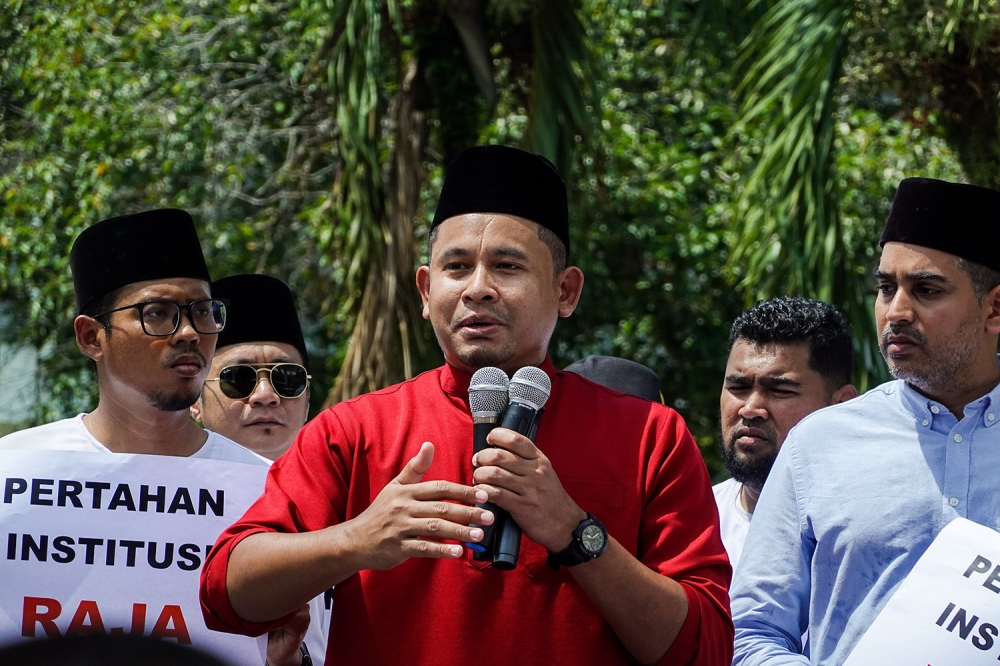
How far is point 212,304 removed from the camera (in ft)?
13.1

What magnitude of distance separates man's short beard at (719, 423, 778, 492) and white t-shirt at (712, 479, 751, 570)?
130 millimetres

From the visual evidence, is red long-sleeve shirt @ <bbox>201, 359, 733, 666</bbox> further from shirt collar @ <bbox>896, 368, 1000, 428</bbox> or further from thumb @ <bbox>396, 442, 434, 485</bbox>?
shirt collar @ <bbox>896, 368, 1000, 428</bbox>

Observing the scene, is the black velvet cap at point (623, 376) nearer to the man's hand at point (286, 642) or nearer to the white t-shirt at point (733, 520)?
the white t-shirt at point (733, 520)

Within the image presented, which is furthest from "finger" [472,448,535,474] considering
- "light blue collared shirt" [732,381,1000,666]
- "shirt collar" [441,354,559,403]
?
"light blue collared shirt" [732,381,1000,666]

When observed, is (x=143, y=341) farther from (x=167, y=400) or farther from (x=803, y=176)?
(x=803, y=176)

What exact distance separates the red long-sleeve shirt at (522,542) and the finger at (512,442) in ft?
1.06

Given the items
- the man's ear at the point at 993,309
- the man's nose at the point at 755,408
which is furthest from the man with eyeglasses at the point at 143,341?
the man's ear at the point at 993,309

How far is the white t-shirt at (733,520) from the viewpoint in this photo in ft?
15.0

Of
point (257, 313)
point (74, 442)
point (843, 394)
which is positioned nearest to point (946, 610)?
point (843, 394)

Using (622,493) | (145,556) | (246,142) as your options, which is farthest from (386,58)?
(622,493)

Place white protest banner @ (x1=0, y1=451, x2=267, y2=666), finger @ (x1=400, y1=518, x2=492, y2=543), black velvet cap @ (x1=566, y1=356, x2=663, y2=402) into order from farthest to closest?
black velvet cap @ (x1=566, y1=356, x2=663, y2=402) < white protest banner @ (x1=0, y1=451, x2=267, y2=666) < finger @ (x1=400, y1=518, x2=492, y2=543)

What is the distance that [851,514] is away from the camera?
3.18 m

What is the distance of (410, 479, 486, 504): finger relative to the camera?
2.29 meters

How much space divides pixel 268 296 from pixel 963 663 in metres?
3.32
